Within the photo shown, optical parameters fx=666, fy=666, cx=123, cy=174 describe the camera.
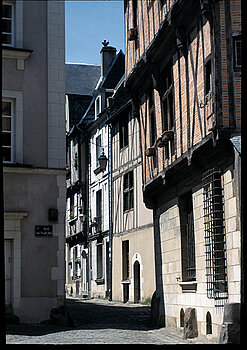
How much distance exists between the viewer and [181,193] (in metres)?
11.7

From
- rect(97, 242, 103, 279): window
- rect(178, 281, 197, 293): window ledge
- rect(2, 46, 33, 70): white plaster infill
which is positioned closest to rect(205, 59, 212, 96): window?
rect(178, 281, 197, 293): window ledge

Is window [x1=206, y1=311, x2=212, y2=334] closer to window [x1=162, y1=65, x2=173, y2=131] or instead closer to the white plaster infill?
window [x1=162, y1=65, x2=173, y2=131]

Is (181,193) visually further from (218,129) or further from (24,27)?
(24,27)

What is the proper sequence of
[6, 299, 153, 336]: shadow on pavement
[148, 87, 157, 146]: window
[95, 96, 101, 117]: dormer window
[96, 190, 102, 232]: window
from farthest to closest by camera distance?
[95, 96, 101, 117]: dormer window, [96, 190, 102, 232]: window, [148, 87, 157, 146]: window, [6, 299, 153, 336]: shadow on pavement

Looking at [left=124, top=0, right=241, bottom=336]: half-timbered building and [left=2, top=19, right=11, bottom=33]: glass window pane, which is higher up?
[left=2, top=19, right=11, bottom=33]: glass window pane

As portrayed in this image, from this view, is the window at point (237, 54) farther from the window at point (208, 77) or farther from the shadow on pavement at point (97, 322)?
the shadow on pavement at point (97, 322)

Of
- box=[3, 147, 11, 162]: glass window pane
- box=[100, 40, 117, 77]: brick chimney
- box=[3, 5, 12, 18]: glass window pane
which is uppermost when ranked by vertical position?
box=[100, 40, 117, 77]: brick chimney

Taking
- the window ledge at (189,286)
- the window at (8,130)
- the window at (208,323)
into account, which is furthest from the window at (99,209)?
the window at (208,323)

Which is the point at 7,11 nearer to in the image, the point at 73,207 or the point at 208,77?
the point at 208,77

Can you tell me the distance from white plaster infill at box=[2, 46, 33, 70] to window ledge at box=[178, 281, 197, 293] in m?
5.05

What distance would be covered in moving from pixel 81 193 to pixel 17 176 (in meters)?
15.9

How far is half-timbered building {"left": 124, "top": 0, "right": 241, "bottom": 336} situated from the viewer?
8.89 metres

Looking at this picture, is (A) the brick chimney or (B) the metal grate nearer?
(B) the metal grate

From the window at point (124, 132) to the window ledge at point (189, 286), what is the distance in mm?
11136
